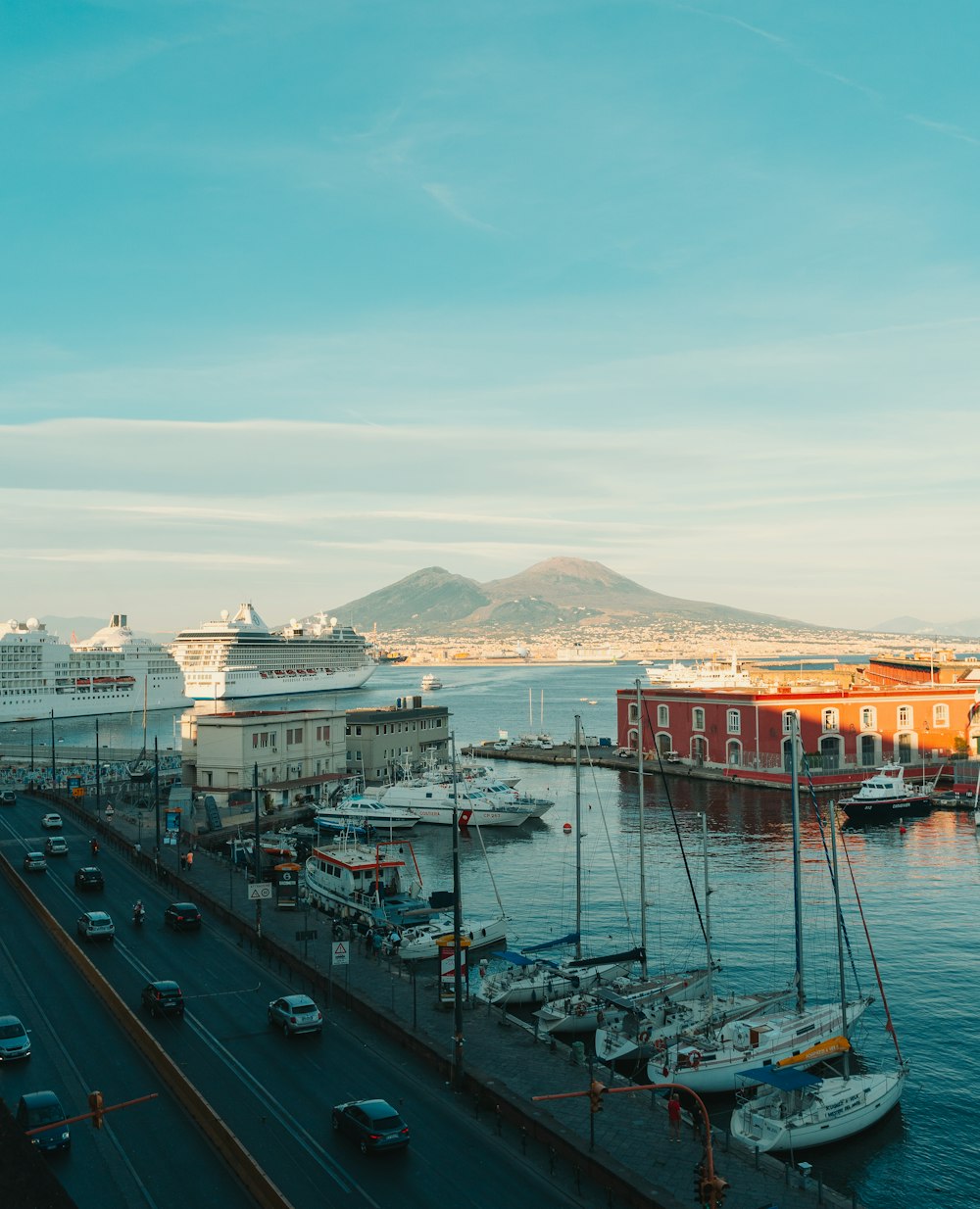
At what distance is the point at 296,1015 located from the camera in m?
24.8

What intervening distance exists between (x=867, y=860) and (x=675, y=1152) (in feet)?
122

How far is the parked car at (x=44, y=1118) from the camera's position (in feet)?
60.2

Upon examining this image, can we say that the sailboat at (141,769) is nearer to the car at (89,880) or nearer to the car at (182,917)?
the car at (89,880)

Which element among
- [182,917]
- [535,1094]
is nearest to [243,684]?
[182,917]

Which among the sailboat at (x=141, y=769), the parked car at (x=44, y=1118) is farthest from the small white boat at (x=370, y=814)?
the parked car at (x=44, y=1118)

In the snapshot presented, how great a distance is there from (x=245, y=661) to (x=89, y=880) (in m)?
144

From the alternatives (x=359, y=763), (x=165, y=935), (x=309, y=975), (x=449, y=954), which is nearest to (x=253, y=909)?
(x=165, y=935)

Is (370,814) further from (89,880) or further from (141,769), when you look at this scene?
(141,769)

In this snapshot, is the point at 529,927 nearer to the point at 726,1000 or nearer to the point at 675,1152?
the point at 726,1000

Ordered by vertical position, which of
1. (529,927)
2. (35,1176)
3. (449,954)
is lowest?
(529,927)

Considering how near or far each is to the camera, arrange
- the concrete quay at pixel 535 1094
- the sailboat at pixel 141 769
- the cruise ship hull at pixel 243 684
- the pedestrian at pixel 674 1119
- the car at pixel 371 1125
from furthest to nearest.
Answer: the cruise ship hull at pixel 243 684 → the sailboat at pixel 141 769 → the pedestrian at pixel 674 1119 → the car at pixel 371 1125 → the concrete quay at pixel 535 1094

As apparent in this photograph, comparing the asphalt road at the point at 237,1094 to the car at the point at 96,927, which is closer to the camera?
the asphalt road at the point at 237,1094

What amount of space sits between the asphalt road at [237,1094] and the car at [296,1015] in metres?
0.26

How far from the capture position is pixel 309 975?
29.4 meters
